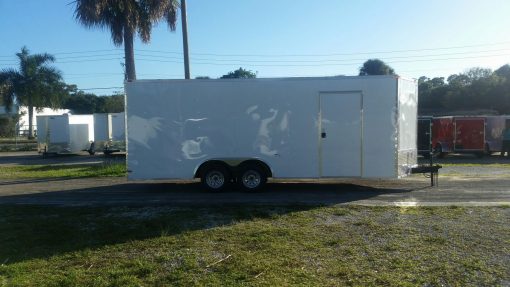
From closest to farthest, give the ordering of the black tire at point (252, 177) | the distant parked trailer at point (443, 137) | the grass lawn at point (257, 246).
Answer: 1. the grass lawn at point (257, 246)
2. the black tire at point (252, 177)
3. the distant parked trailer at point (443, 137)

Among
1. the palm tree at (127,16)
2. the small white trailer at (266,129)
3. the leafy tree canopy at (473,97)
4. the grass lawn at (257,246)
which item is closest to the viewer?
the grass lawn at (257,246)

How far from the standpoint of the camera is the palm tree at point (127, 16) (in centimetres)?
2198

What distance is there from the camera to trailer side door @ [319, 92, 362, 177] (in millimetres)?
12078

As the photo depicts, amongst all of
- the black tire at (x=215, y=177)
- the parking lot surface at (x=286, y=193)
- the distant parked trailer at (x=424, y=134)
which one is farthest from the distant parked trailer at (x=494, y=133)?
the black tire at (x=215, y=177)

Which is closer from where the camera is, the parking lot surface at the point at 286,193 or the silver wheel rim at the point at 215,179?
the parking lot surface at the point at 286,193

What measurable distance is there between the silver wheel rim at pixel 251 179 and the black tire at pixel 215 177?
414 mm

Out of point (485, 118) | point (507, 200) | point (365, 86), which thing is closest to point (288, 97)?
point (365, 86)

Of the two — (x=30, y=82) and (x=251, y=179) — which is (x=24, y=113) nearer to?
(x=30, y=82)

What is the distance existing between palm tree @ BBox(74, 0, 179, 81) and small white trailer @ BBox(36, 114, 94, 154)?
10247 millimetres

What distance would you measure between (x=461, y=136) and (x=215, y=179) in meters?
20.4

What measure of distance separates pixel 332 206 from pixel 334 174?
2.29 m

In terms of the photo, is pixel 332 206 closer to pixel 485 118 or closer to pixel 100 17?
pixel 100 17

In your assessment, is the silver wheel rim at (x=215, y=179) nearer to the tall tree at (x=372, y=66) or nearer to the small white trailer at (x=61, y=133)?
the small white trailer at (x=61, y=133)

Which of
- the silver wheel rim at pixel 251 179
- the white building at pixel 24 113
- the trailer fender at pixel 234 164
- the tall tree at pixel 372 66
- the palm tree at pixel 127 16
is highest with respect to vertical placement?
the tall tree at pixel 372 66
